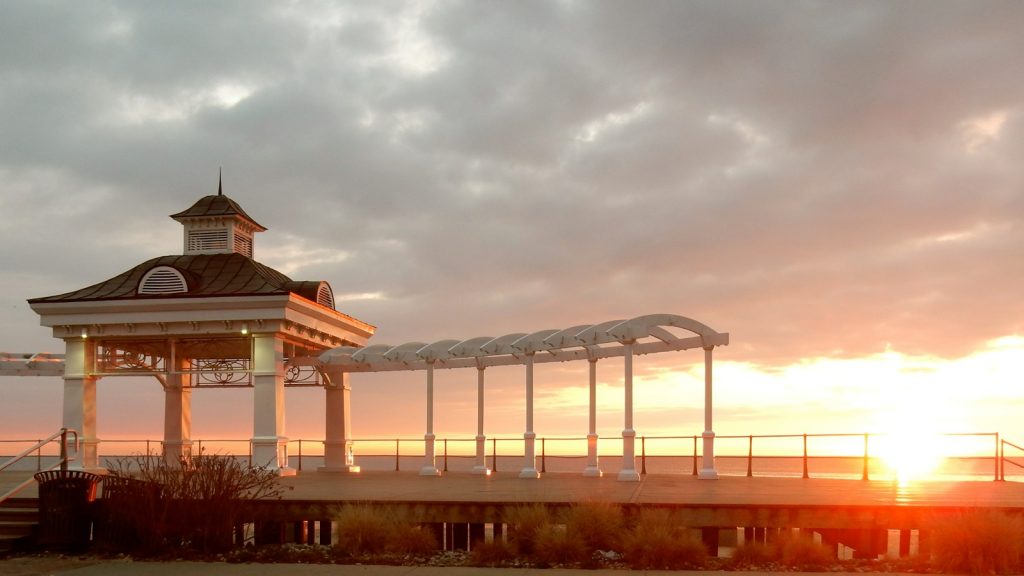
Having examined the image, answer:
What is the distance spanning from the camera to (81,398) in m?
33.8

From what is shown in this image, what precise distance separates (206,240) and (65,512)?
19.4 m

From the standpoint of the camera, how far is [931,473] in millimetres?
38812

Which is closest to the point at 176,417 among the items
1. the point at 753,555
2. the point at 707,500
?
the point at 707,500

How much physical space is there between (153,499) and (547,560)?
7.23m

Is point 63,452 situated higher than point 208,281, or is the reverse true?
point 208,281

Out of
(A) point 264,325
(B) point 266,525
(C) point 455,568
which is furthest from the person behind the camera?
(A) point 264,325

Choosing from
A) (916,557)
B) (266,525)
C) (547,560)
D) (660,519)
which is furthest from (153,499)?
(916,557)

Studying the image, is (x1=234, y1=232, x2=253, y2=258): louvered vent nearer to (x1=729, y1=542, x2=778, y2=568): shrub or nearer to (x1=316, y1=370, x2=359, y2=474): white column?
(x1=316, y1=370, x2=359, y2=474): white column

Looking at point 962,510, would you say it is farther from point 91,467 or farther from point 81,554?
point 91,467

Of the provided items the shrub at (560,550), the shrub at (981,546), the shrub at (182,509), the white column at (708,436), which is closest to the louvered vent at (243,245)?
the white column at (708,436)

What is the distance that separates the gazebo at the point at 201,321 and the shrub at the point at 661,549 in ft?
55.8

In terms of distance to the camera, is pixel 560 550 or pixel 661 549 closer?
pixel 661 549

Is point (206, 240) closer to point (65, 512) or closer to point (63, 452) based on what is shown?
point (63, 452)

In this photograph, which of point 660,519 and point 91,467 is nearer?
point 660,519
